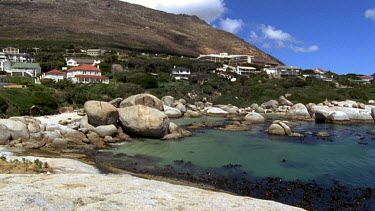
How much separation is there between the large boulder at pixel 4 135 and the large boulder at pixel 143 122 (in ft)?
32.2

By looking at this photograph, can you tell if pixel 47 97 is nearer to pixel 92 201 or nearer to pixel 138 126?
pixel 138 126

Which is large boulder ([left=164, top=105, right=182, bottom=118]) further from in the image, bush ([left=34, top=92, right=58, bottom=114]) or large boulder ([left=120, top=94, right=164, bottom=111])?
bush ([left=34, top=92, right=58, bottom=114])

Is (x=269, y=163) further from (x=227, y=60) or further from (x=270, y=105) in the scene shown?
(x=227, y=60)

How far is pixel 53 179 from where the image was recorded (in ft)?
40.2

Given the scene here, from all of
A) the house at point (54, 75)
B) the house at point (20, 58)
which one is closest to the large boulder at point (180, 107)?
the house at point (54, 75)

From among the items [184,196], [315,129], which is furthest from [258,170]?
[315,129]

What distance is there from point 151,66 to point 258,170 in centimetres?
7598

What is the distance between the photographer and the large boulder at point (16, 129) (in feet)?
89.4

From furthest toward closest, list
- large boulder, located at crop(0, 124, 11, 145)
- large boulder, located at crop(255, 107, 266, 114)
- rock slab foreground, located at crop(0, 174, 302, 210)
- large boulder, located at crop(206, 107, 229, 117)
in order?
1. large boulder, located at crop(255, 107, 266, 114)
2. large boulder, located at crop(206, 107, 229, 117)
3. large boulder, located at crop(0, 124, 11, 145)
4. rock slab foreground, located at crop(0, 174, 302, 210)

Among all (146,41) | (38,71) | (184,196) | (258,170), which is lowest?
(258,170)

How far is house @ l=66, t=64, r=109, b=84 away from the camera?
71188 millimetres

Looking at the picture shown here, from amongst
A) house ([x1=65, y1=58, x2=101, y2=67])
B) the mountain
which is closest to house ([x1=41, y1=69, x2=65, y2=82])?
house ([x1=65, y1=58, x2=101, y2=67])

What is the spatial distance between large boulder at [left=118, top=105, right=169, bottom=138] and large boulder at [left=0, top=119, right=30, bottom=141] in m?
8.49

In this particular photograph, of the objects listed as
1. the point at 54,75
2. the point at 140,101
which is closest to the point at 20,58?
the point at 54,75
